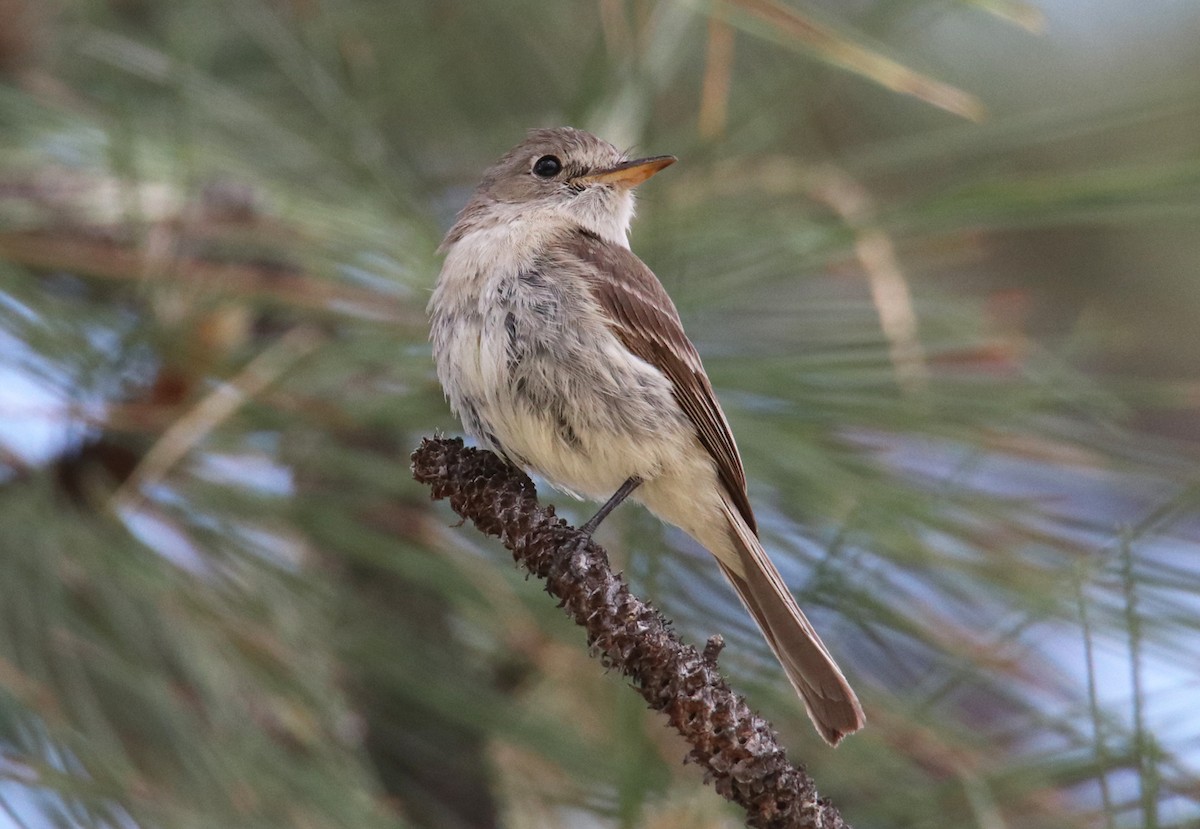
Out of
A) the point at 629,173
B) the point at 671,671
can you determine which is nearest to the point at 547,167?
the point at 629,173

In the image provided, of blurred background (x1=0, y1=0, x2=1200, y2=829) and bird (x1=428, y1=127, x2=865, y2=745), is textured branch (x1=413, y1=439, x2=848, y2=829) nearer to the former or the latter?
blurred background (x1=0, y1=0, x2=1200, y2=829)

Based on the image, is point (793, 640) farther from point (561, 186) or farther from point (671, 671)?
point (561, 186)

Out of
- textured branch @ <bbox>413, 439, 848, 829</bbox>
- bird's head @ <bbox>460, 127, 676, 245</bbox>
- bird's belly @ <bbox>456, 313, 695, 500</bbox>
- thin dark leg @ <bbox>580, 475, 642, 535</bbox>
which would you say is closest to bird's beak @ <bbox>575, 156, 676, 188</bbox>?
bird's head @ <bbox>460, 127, 676, 245</bbox>

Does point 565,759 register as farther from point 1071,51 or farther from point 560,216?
point 1071,51

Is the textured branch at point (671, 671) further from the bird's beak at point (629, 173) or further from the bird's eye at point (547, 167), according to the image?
the bird's eye at point (547, 167)

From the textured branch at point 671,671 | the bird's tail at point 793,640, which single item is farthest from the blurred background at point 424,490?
the textured branch at point 671,671

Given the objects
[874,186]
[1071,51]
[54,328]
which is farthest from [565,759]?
[1071,51]
